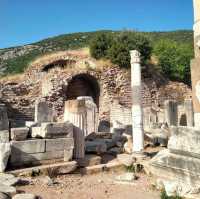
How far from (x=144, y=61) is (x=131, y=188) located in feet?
59.5

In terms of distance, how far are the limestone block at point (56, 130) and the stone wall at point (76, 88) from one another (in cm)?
1074

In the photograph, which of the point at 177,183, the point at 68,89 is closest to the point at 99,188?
the point at 177,183

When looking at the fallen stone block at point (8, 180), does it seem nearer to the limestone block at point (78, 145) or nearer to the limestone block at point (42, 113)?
the limestone block at point (78, 145)

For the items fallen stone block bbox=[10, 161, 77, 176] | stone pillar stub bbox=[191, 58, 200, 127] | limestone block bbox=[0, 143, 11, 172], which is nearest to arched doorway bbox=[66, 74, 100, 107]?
fallen stone block bbox=[10, 161, 77, 176]

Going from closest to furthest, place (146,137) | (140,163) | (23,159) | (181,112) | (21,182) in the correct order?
(21,182), (23,159), (140,163), (146,137), (181,112)

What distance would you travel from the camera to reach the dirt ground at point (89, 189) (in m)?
5.45

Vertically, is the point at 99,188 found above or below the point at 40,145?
below

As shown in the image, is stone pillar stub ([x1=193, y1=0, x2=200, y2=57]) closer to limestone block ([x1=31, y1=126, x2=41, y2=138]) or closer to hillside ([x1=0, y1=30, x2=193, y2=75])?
limestone block ([x1=31, y1=126, x2=41, y2=138])

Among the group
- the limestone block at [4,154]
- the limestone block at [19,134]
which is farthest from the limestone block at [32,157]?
the limestone block at [19,134]

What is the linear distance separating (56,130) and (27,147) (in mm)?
892

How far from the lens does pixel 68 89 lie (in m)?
21.9

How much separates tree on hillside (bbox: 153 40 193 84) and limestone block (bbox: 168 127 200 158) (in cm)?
2230

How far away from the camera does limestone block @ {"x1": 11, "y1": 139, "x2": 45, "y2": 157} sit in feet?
22.9

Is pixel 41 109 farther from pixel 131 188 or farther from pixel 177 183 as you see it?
pixel 177 183
